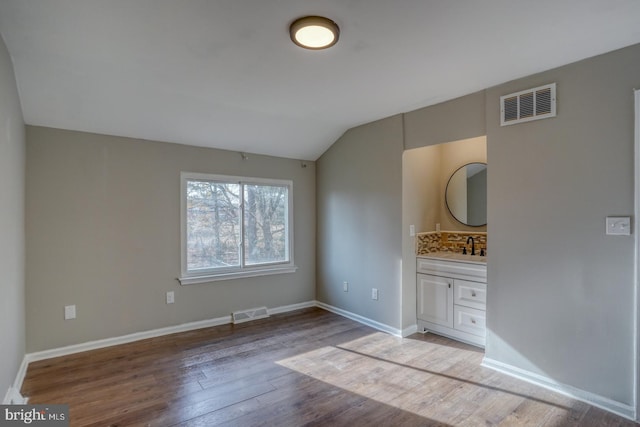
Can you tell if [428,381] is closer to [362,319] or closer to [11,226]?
[362,319]

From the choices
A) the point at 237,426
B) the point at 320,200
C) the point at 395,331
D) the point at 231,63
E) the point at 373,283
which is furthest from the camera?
the point at 320,200

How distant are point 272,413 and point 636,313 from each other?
2.43m

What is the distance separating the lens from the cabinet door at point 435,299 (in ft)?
11.3

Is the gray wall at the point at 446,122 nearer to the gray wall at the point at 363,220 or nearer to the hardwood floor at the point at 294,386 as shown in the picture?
the gray wall at the point at 363,220

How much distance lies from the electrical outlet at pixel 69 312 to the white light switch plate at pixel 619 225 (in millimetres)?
4440

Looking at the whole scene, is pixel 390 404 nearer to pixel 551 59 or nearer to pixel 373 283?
pixel 373 283

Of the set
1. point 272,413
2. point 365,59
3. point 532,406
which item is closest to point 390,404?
point 272,413

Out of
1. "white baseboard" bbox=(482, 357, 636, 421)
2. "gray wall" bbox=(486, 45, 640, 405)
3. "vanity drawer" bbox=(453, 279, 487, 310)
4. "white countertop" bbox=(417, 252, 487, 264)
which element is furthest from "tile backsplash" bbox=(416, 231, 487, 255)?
"white baseboard" bbox=(482, 357, 636, 421)

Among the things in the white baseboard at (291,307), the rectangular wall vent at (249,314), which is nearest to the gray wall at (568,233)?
the white baseboard at (291,307)

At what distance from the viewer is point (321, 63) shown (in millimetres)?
2416

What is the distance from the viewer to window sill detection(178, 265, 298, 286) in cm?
381

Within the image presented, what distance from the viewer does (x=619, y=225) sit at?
2.20m

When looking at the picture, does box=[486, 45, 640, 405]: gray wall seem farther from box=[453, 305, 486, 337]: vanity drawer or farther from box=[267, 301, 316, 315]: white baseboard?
box=[267, 301, 316, 315]: white baseboard

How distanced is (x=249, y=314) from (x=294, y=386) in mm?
1745
